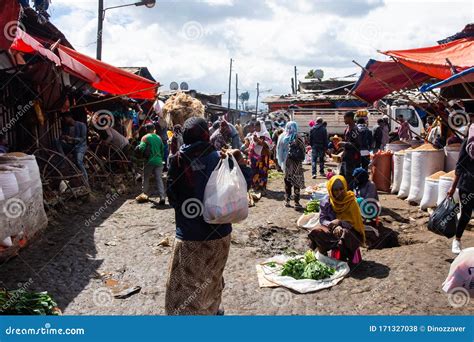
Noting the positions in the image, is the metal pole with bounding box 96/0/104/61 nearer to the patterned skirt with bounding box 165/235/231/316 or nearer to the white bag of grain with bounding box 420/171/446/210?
the white bag of grain with bounding box 420/171/446/210

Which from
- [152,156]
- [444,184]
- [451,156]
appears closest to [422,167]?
[451,156]

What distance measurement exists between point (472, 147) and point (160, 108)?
37.3 feet

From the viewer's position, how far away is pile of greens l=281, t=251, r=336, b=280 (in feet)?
16.8

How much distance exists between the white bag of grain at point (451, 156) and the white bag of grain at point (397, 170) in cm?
123

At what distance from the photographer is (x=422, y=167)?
8.42 metres

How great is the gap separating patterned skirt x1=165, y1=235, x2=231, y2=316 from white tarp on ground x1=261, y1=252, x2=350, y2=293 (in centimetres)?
165

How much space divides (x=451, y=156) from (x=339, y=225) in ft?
13.2

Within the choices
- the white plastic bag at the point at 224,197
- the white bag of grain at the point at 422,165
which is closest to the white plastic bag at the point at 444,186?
the white bag of grain at the point at 422,165

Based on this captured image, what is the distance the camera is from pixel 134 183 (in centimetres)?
1212

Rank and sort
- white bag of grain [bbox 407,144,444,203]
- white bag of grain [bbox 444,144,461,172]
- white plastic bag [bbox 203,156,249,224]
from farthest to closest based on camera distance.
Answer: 1. white bag of grain [bbox 407,144,444,203]
2. white bag of grain [bbox 444,144,461,172]
3. white plastic bag [bbox 203,156,249,224]

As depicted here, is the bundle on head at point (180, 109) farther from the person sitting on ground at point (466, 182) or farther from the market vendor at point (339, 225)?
the person sitting on ground at point (466, 182)

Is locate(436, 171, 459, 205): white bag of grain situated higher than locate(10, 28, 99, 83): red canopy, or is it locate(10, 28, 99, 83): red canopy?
locate(10, 28, 99, 83): red canopy

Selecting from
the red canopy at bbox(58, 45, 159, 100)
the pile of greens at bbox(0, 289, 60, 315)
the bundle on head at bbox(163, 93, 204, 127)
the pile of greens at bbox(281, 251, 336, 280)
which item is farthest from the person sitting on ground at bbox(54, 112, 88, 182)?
the pile of greens at bbox(0, 289, 60, 315)

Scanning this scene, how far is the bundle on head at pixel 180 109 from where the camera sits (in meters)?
13.4
